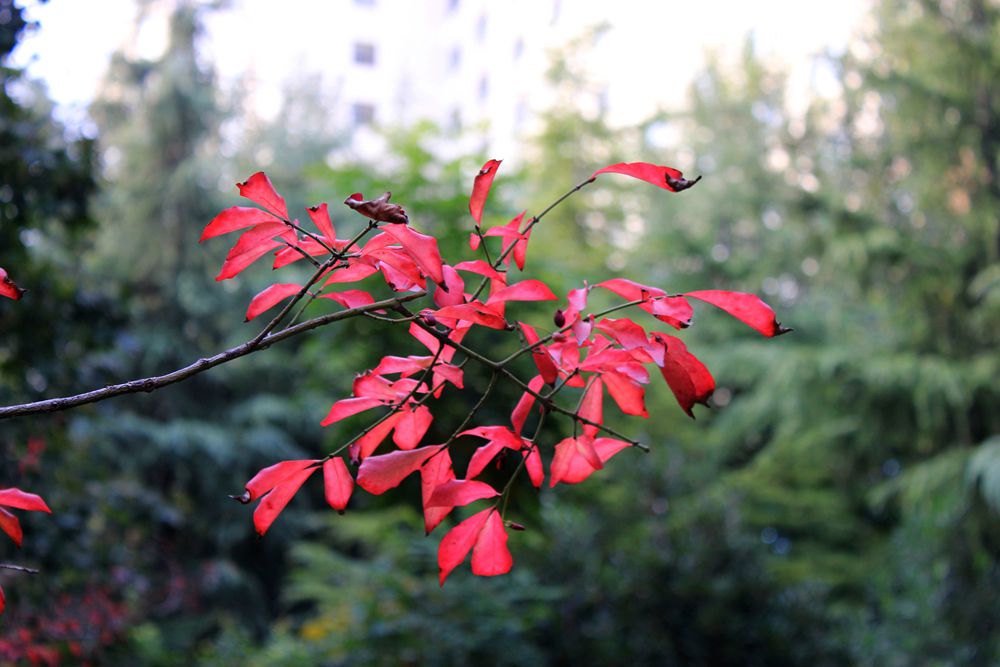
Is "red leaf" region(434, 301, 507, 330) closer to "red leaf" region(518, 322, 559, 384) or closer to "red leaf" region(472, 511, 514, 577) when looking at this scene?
"red leaf" region(518, 322, 559, 384)

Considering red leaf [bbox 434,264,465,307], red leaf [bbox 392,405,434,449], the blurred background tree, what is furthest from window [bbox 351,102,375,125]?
red leaf [bbox 434,264,465,307]

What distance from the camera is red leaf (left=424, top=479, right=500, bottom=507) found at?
79cm

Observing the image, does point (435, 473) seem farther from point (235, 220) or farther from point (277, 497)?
point (235, 220)

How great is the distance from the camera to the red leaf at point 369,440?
2.82ft

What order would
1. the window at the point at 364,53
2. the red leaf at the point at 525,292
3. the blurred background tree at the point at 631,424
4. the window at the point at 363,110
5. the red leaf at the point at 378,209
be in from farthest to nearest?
the window at the point at 364,53 < the window at the point at 363,110 < the blurred background tree at the point at 631,424 < the red leaf at the point at 525,292 < the red leaf at the point at 378,209

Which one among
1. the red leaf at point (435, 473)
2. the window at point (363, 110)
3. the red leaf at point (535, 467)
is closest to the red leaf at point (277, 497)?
the red leaf at point (435, 473)

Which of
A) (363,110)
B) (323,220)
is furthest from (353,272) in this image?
(363,110)

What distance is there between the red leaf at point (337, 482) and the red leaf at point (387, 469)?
3.7 inches

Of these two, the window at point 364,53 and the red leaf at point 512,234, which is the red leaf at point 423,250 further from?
the window at point 364,53

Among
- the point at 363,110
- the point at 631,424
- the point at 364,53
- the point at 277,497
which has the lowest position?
the point at 631,424

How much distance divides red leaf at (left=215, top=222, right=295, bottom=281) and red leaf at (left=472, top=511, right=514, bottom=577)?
13.1 inches

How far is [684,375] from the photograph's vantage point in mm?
762

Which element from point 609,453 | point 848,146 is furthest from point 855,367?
point 609,453

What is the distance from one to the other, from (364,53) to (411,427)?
73.8 feet
